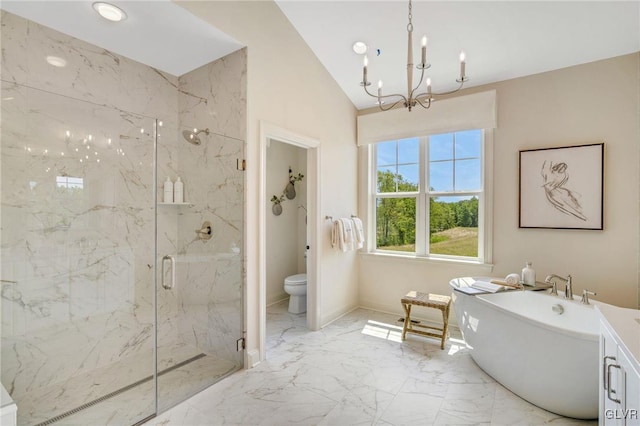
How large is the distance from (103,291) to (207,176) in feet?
4.09

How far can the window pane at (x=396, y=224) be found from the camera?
3.78 metres

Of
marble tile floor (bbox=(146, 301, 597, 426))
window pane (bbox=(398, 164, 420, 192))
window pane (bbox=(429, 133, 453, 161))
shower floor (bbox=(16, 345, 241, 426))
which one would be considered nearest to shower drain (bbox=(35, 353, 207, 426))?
shower floor (bbox=(16, 345, 241, 426))

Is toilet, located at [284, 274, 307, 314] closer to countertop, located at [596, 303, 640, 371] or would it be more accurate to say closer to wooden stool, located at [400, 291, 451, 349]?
wooden stool, located at [400, 291, 451, 349]

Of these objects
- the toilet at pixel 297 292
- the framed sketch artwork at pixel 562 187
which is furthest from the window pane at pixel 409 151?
the toilet at pixel 297 292

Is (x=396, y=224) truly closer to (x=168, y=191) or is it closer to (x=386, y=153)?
(x=386, y=153)

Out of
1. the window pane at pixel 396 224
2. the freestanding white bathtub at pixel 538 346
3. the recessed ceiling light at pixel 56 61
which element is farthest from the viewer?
the window pane at pixel 396 224

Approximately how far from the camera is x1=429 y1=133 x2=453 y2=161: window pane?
3.51m

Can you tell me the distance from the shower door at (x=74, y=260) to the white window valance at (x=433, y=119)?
8.44 ft

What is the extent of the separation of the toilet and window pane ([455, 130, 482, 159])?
244cm

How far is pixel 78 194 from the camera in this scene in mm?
2230

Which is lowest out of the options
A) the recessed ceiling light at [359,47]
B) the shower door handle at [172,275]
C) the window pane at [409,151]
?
the shower door handle at [172,275]

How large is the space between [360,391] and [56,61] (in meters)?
3.34

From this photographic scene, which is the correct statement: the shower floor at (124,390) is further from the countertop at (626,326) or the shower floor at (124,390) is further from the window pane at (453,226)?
the window pane at (453,226)

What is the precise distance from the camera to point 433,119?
11.4 feet
